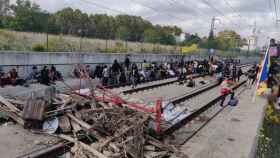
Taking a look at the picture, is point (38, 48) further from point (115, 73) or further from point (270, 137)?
point (270, 137)

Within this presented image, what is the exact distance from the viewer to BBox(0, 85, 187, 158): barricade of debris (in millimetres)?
6784

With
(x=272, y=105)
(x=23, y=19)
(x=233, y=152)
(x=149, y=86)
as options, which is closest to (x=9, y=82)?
(x=149, y=86)

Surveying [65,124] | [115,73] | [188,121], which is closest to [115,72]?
[115,73]

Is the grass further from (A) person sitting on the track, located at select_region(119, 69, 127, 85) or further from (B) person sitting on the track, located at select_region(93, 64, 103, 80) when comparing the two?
(B) person sitting on the track, located at select_region(93, 64, 103, 80)

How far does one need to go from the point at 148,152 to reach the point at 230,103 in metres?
9.45

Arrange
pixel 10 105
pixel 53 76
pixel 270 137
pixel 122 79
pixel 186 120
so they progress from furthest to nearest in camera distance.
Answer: pixel 122 79, pixel 53 76, pixel 186 120, pixel 270 137, pixel 10 105

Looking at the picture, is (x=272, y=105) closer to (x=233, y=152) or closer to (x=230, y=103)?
(x=230, y=103)

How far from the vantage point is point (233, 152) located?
25.7 feet

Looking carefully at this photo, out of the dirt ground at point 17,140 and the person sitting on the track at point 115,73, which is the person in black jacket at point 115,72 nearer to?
the person sitting on the track at point 115,73

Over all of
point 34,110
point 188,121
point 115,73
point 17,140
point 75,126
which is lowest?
point 188,121

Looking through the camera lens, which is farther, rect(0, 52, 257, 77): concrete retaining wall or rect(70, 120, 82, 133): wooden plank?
rect(0, 52, 257, 77): concrete retaining wall

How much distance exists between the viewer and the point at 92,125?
7727mm

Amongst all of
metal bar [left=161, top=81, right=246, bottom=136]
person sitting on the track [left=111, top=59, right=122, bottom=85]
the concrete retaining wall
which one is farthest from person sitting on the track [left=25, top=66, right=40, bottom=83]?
metal bar [left=161, top=81, right=246, bottom=136]

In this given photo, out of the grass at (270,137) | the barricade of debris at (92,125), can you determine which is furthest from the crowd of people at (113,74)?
the grass at (270,137)
